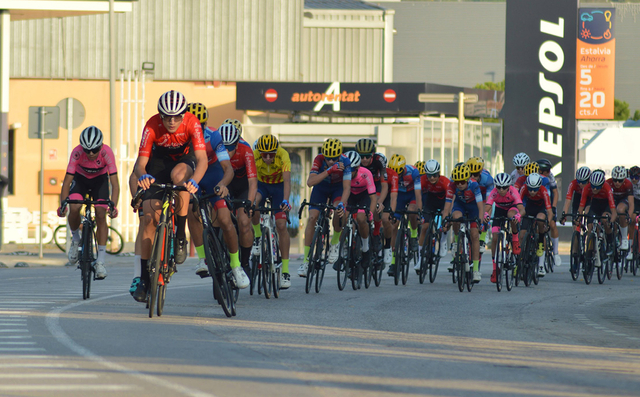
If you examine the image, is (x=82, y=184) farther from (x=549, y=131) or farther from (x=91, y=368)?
(x=549, y=131)

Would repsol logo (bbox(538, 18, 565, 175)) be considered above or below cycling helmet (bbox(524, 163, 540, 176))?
above

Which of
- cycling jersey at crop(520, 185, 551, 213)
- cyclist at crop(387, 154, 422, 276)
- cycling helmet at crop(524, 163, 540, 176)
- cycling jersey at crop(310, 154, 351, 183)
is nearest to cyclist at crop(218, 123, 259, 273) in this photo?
cycling jersey at crop(310, 154, 351, 183)

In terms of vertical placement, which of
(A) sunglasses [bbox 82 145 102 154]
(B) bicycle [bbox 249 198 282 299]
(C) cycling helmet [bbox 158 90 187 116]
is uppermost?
(C) cycling helmet [bbox 158 90 187 116]

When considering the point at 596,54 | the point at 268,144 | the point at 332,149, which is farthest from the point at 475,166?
the point at 596,54

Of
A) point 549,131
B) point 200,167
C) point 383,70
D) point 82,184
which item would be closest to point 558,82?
point 549,131

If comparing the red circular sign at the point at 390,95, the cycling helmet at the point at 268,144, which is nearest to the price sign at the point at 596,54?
the red circular sign at the point at 390,95

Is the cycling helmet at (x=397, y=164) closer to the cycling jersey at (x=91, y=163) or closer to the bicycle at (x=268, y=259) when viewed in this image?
the bicycle at (x=268, y=259)

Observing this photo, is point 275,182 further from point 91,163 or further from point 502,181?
point 502,181

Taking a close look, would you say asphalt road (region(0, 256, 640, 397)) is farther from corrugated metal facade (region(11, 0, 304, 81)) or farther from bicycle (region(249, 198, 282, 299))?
corrugated metal facade (region(11, 0, 304, 81))

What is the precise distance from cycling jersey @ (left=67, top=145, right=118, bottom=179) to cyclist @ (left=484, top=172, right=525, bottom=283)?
5.92 meters

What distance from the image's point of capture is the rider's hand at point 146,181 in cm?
884

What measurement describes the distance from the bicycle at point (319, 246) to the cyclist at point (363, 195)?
0.80 meters

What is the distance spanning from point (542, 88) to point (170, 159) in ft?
77.5

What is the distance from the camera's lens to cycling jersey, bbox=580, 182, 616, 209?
1844cm
